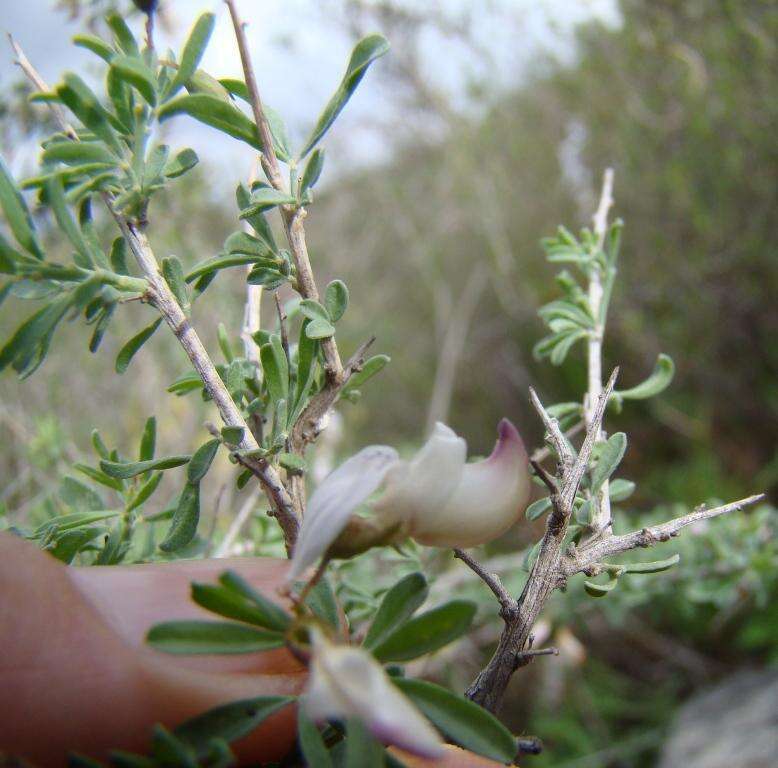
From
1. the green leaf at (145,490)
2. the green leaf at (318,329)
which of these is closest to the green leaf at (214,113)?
the green leaf at (318,329)

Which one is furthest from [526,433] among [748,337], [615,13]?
A: [615,13]

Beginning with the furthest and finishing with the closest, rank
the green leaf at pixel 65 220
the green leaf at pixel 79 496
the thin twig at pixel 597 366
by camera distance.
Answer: the green leaf at pixel 79 496 → the thin twig at pixel 597 366 → the green leaf at pixel 65 220

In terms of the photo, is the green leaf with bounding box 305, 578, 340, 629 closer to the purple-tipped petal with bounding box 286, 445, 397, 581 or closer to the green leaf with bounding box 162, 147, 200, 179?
the purple-tipped petal with bounding box 286, 445, 397, 581

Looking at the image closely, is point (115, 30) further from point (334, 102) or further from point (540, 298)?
point (540, 298)

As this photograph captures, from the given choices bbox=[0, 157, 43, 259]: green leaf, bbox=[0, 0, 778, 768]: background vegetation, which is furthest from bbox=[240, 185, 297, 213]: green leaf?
bbox=[0, 0, 778, 768]: background vegetation

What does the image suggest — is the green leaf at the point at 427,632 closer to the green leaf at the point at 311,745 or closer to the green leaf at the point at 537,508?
the green leaf at the point at 311,745

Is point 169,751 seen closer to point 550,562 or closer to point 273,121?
point 550,562
